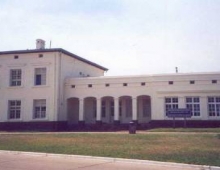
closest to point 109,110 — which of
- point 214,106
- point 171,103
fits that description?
point 171,103

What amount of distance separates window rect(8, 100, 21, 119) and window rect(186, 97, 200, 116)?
17.0m

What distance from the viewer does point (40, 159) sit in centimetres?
1294

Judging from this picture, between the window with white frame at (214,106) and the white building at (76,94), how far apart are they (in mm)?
87

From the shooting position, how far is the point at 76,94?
113 feet

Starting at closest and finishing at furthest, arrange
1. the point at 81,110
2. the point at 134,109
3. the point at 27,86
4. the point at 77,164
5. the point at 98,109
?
the point at 77,164
the point at 134,109
the point at 98,109
the point at 81,110
the point at 27,86

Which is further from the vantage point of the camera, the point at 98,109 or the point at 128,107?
the point at 128,107

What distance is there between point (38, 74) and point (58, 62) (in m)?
2.72

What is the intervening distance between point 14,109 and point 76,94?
6.76 metres

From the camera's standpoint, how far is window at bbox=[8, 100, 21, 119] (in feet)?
115

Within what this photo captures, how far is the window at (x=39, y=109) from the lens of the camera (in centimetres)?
3456

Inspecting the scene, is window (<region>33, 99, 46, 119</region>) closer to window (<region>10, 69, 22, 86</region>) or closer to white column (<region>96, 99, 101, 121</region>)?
window (<region>10, 69, 22, 86</region>)

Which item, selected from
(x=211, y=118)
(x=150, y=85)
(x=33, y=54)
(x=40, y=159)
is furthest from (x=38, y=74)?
(x=40, y=159)

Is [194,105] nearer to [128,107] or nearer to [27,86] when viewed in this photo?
[128,107]

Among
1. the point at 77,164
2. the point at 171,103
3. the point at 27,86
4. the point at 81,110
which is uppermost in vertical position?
the point at 27,86
